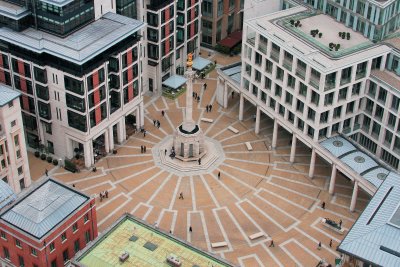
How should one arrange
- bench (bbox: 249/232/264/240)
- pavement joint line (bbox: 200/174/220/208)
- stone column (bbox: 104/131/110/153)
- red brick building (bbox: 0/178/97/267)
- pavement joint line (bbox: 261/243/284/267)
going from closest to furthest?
red brick building (bbox: 0/178/97/267) < pavement joint line (bbox: 261/243/284/267) < bench (bbox: 249/232/264/240) < pavement joint line (bbox: 200/174/220/208) < stone column (bbox: 104/131/110/153)

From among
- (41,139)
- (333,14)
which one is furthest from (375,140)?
(41,139)

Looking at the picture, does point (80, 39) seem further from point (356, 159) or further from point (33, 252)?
point (356, 159)

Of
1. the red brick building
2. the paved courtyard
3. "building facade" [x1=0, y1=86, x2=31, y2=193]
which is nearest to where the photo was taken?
the red brick building

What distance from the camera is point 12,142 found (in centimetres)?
13875

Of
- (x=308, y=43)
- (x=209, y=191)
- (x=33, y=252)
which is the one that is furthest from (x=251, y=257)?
(x=308, y=43)

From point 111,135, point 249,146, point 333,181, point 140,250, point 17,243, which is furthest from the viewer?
point 249,146

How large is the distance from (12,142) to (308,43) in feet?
207

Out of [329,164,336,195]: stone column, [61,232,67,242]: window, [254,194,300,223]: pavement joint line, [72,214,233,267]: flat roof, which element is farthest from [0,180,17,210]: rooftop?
[329,164,336,195]: stone column

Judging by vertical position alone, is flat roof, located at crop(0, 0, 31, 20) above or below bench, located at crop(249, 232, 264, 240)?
above

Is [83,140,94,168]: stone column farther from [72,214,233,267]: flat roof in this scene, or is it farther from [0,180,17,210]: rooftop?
[72,214,233,267]: flat roof

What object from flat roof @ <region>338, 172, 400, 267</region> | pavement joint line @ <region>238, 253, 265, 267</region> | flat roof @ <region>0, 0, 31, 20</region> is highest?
flat roof @ <region>0, 0, 31, 20</region>

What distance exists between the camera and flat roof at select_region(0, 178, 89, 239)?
113m

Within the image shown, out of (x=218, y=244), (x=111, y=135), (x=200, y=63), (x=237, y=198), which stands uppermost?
(x=200, y=63)

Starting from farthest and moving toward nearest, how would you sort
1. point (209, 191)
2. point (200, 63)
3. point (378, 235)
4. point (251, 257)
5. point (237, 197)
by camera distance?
1. point (200, 63)
2. point (209, 191)
3. point (237, 197)
4. point (251, 257)
5. point (378, 235)
